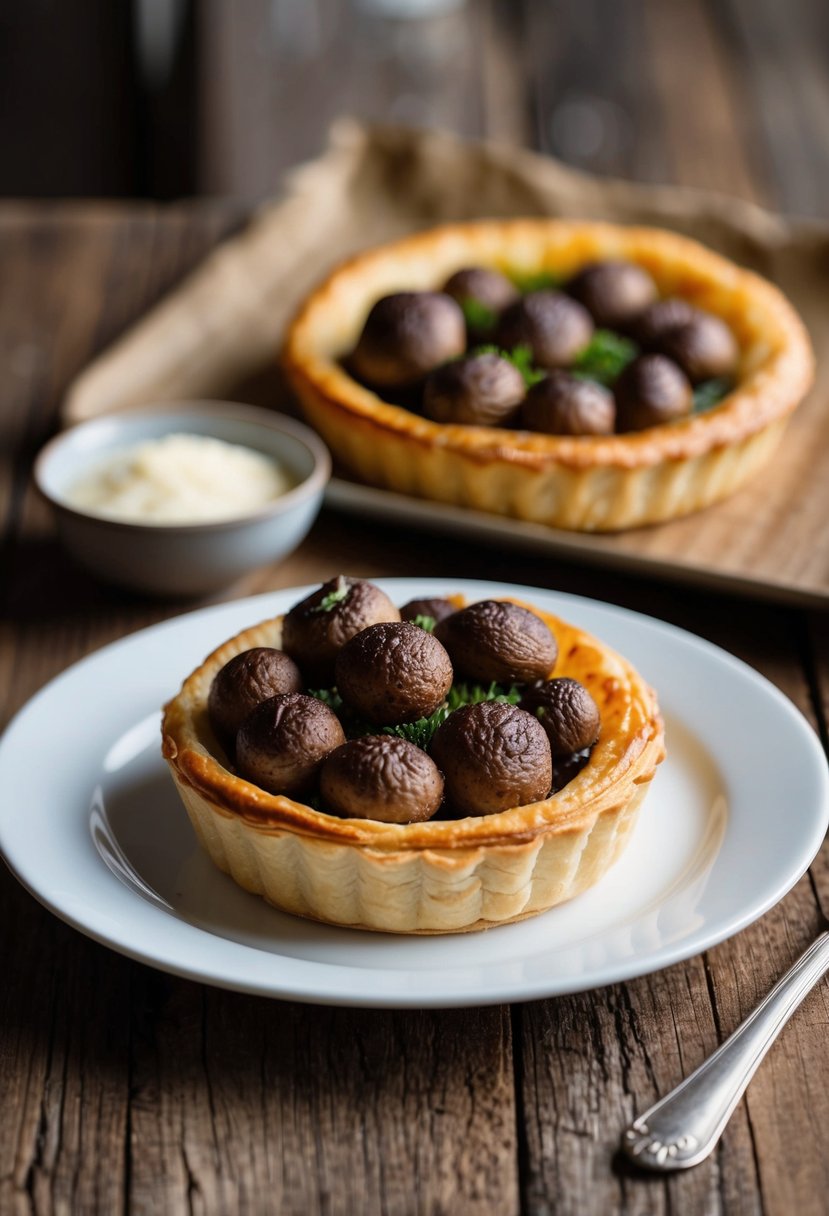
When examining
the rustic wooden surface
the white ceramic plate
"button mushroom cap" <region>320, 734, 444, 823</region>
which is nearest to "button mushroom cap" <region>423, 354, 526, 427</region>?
the white ceramic plate

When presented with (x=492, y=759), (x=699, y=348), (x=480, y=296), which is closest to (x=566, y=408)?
(x=699, y=348)

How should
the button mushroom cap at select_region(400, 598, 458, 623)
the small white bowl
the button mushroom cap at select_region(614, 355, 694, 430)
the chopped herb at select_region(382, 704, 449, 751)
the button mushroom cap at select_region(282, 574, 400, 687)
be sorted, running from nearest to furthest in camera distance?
the chopped herb at select_region(382, 704, 449, 751) → the button mushroom cap at select_region(282, 574, 400, 687) → the button mushroom cap at select_region(400, 598, 458, 623) → the small white bowl → the button mushroom cap at select_region(614, 355, 694, 430)

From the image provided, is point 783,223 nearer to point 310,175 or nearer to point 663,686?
point 310,175

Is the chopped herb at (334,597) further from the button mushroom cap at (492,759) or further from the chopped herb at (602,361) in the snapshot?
the chopped herb at (602,361)

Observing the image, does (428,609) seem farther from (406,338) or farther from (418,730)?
(406,338)

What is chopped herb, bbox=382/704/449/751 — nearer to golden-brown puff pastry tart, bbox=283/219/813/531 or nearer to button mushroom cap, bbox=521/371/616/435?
golden-brown puff pastry tart, bbox=283/219/813/531

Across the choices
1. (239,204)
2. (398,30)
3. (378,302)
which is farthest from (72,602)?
(398,30)
